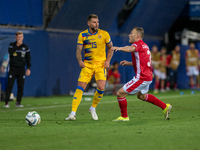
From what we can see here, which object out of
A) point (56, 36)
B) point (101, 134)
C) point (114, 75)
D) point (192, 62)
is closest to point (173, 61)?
point (192, 62)

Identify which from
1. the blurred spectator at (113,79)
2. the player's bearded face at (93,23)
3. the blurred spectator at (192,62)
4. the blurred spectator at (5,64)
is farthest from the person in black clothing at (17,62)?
the blurred spectator at (192,62)

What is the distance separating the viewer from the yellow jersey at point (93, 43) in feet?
30.8

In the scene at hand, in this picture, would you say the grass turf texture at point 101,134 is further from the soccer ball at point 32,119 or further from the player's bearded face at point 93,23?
the player's bearded face at point 93,23

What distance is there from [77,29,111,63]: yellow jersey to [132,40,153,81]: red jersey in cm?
92

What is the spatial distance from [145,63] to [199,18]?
17.5m

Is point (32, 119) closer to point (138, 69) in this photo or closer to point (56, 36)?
point (138, 69)

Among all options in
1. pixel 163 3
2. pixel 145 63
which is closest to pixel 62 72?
pixel 163 3

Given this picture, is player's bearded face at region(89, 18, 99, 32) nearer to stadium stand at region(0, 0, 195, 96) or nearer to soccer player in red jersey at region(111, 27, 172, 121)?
soccer player in red jersey at region(111, 27, 172, 121)

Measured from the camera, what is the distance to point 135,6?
72.6ft

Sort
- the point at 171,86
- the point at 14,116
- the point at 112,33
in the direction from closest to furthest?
1. the point at 14,116
2. the point at 112,33
3. the point at 171,86

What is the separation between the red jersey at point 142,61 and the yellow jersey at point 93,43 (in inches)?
36.3

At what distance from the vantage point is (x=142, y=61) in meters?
8.82

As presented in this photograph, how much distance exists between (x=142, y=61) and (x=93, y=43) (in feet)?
4.03

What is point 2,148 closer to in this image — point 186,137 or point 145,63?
point 186,137
